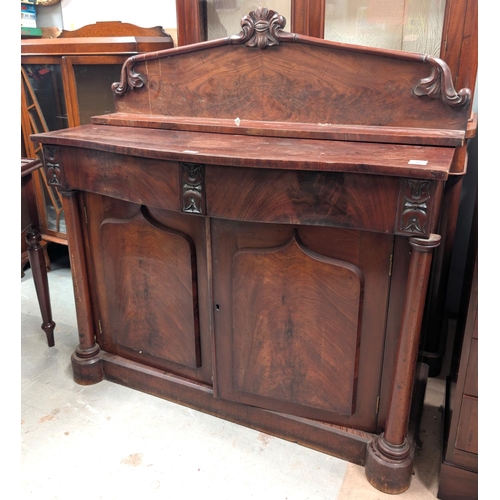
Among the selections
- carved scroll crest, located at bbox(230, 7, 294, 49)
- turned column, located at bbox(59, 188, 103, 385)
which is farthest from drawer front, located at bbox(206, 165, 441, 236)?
turned column, located at bbox(59, 188, 103, 385)

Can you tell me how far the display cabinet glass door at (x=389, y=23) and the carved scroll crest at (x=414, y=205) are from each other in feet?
1.97

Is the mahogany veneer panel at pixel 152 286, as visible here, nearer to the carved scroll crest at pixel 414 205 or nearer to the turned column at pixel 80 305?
the turned column at pixel 80 305

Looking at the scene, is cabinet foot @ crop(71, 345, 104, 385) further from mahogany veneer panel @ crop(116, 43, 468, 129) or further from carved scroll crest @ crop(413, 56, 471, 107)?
carved scroll crest @ crop(413, 56, 471, 107)

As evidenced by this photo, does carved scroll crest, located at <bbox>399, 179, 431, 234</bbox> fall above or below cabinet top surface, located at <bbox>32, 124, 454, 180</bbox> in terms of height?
below

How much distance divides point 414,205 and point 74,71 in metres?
1.67

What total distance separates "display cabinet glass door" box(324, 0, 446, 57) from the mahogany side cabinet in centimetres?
21

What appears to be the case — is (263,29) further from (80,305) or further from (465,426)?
(465,426)

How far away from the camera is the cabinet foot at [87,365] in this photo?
1805 mm

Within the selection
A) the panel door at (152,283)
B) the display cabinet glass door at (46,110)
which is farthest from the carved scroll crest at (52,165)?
the display cabinet glass door at (46,110)

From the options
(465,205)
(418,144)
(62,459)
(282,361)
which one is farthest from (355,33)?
(62,459)

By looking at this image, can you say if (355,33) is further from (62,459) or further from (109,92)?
(62,459)

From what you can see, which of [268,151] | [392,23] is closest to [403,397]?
[268,151]

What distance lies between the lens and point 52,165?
156 cm

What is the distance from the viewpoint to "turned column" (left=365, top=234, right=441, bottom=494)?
3.90 feet
